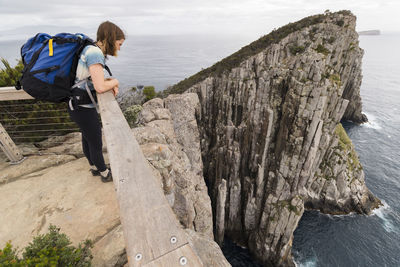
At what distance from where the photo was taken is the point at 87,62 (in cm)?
414

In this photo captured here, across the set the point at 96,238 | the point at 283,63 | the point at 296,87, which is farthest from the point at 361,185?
the point at 96,238

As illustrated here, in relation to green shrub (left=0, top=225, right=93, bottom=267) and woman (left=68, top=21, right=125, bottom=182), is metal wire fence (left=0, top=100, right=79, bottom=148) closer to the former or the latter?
woman (left=68, top=21, right=125, bottom=182)

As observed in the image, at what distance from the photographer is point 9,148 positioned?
820cm

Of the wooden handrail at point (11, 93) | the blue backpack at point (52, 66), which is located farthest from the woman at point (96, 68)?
the wooden handrail at point (11, 93)

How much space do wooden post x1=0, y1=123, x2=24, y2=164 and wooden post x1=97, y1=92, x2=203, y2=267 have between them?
7597 mm

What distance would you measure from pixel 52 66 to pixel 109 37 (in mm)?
1385

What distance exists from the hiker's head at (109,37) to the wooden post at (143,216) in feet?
7.30

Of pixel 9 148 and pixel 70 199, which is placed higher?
pixel 9 148

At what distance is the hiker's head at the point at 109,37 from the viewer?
14.7ft

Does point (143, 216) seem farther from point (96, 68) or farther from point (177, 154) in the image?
point (177, 154)

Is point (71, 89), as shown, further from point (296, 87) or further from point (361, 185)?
point (361, 185)

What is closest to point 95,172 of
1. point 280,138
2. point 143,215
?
point 143,215

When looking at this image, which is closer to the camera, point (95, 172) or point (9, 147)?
point (95, 172)

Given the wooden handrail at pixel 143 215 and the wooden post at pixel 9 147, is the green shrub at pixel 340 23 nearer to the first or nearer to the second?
the wooden handrail at pixel 143 215
